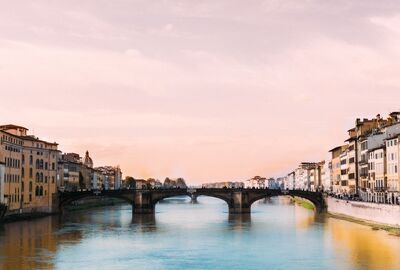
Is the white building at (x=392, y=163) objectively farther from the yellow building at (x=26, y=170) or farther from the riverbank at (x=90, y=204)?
the riverbank at (x=90, y=204)

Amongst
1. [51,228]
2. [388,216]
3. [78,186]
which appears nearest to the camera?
[388,216]

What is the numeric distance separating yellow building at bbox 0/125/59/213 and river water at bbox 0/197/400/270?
8357 mm

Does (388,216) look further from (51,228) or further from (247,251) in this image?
(51,228)

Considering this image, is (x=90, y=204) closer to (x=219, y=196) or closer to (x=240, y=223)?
(x=219, y=196)

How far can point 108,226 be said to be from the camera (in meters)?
82.9

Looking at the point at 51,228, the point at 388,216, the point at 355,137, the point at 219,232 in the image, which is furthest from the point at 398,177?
the point at 51,228

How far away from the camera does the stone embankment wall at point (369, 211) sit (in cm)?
6611

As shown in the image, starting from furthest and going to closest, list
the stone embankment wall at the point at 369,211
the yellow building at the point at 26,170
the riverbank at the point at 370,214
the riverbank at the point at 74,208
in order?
the yellow building at the point at 26,170, the riverbank at the point at 74,208, the stone embankment wall at the point at 369,211, the riverbank at the point at 370,214

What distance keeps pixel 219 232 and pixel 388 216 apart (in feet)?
59.7

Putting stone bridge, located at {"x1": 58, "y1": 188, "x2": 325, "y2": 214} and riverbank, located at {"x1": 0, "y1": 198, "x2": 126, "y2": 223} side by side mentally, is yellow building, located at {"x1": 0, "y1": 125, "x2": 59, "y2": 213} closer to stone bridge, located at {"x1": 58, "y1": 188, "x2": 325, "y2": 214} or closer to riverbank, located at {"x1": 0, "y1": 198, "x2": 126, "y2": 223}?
riverbank, located at {"x1": 0, "y1": 198, "x2": 126, "y2": 223}

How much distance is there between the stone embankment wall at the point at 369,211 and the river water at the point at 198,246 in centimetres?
215

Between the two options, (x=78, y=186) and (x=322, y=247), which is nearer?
(x=322, y=247)

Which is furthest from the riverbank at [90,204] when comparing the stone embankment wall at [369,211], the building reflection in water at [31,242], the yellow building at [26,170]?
the stone embankment wall at [369,211]

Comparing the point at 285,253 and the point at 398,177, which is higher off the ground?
the point at 398,177
